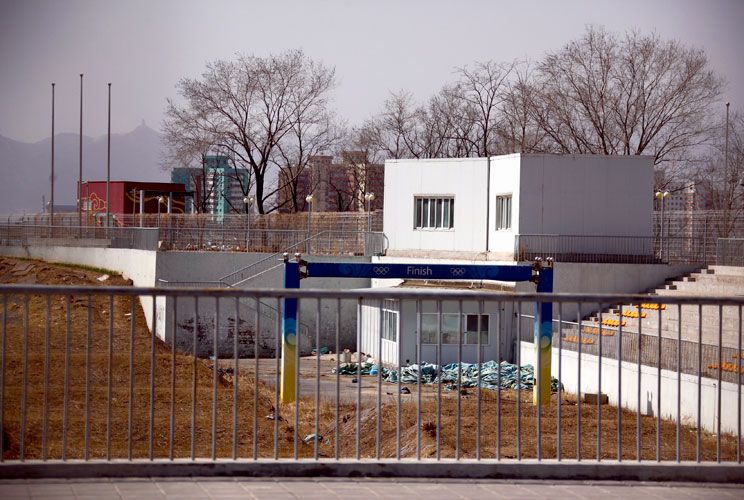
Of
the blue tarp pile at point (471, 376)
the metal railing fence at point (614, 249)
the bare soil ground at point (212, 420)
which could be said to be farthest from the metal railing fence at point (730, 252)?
the bare soil ground at point (212, 420)

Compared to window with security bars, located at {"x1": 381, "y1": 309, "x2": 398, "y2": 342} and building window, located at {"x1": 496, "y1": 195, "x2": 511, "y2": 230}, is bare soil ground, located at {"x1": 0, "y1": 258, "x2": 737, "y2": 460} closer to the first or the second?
window with security bars, located at {"x1": 381, "y1": 309, "x2": 398, "y2": 342}

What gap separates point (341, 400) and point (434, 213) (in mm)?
19489

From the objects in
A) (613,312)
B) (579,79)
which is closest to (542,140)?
(579,79)

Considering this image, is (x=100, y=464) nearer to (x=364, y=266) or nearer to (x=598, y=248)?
(x=364, y=266)

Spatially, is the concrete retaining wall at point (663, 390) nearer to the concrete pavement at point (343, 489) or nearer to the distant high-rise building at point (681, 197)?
the concrete pavement at point (343, 489)

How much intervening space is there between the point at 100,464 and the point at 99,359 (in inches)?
698

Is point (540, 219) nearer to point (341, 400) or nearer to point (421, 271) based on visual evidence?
point (421, 271)

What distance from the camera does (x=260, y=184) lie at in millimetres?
62406

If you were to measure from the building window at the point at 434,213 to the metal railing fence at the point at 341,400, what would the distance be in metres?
5.34

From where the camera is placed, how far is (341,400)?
66.4 ft

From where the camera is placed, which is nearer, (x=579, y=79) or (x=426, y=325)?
(x=426, y=325)

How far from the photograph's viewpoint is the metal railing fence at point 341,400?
21.1 ft

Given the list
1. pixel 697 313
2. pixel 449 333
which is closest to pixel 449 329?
pixel 449 333

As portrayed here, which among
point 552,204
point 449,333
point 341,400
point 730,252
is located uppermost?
point 552,204
